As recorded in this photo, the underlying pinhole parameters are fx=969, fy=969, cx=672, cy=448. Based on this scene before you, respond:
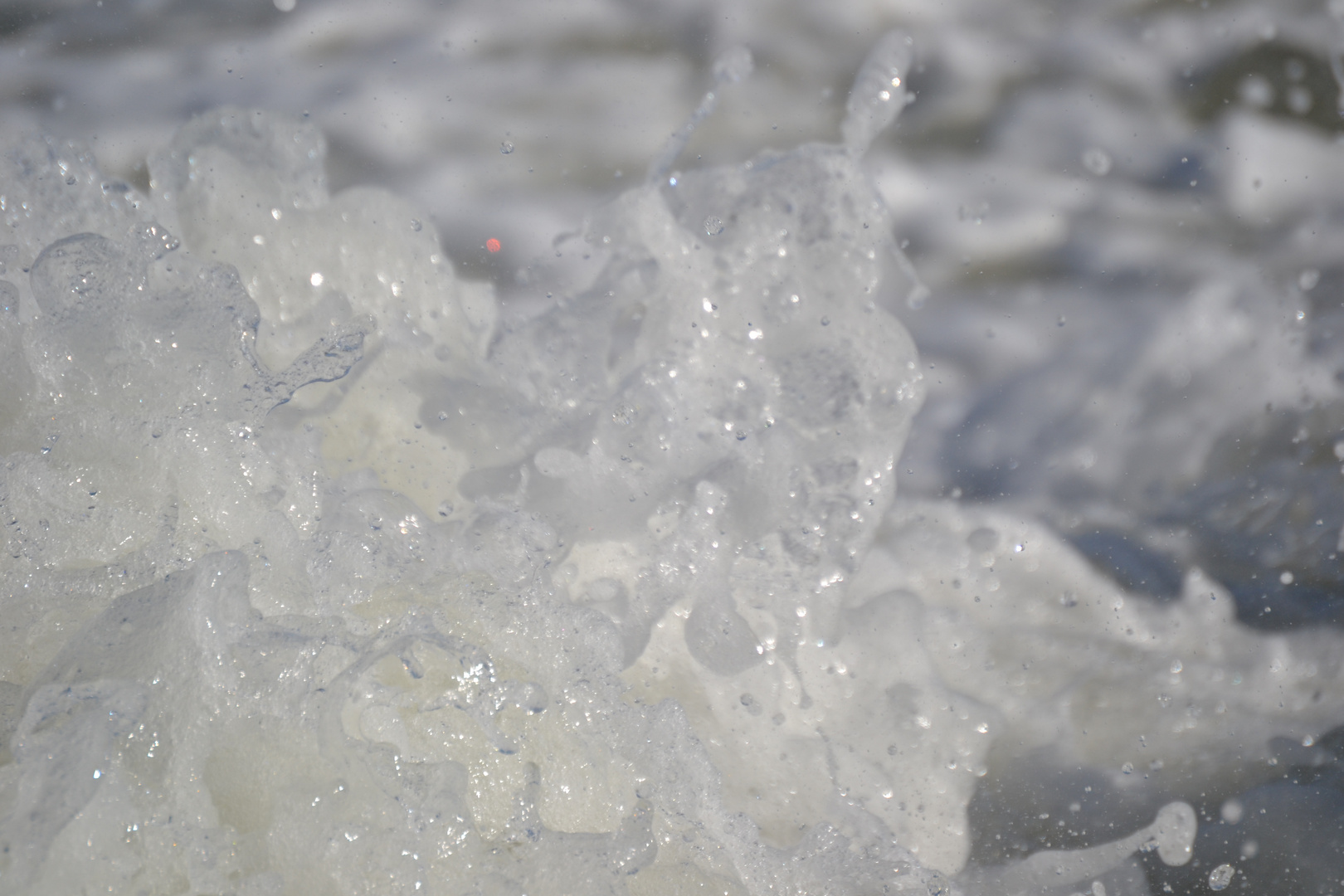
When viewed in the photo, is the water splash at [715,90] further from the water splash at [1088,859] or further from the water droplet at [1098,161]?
the water splash at [1088,859]

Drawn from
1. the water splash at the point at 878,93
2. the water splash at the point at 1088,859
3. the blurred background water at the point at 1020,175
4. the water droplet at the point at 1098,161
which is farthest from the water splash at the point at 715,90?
the water splash at the point at 1088,859

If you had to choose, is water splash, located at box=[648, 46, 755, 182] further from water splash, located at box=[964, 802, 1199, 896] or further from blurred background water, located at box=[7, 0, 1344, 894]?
water splash, located at box=[964, 802, 1199, 896]

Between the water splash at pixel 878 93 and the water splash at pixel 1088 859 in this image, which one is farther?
the water splash at pixel 878 93

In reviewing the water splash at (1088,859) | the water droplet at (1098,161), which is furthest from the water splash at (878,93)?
the water splash at (1088,859)

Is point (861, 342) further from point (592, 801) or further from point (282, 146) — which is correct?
point (282, 146)

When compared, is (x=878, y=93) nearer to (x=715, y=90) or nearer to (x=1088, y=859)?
(x=715, y=90)

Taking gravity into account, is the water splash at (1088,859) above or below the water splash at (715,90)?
below

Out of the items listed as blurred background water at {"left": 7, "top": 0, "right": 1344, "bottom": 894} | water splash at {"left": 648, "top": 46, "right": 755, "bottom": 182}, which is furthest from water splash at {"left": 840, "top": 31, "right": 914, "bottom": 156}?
water splash at {"left": 648, "top": 46, "right": 755, "bottom": 182}

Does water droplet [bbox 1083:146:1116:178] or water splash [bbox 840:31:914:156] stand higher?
water splash [bbox 840:31:914:156]
